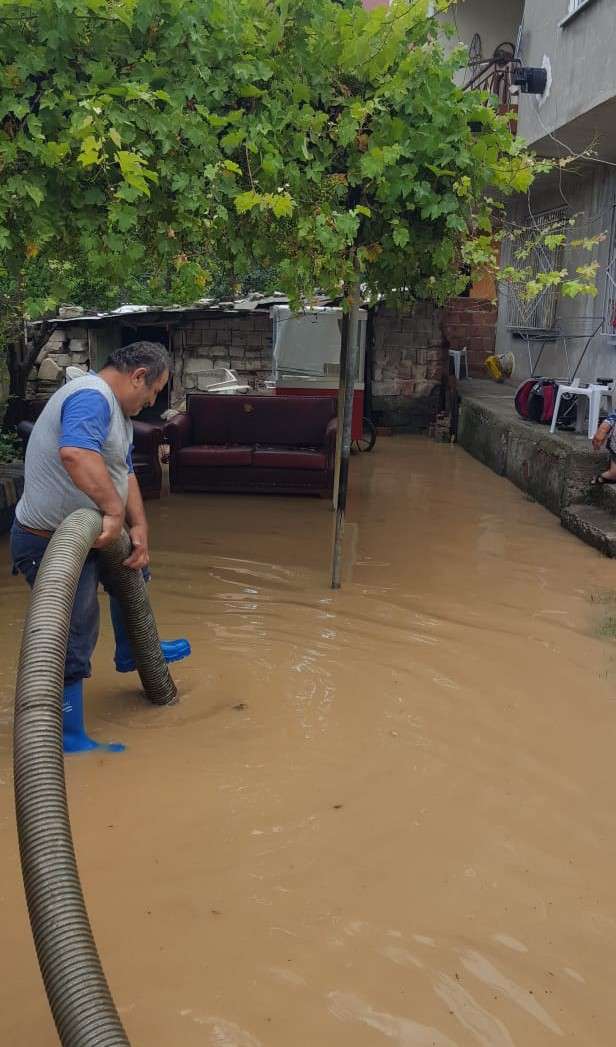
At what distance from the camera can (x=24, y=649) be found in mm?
2590

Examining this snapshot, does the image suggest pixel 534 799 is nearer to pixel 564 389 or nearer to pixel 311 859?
pixel 311 859

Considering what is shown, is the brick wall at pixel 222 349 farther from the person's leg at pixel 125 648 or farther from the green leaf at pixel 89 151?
the person's leg at pixel 125 648

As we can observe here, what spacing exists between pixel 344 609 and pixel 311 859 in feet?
10.2

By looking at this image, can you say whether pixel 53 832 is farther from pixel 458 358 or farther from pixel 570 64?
pixel 458 358

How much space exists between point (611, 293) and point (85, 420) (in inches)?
328

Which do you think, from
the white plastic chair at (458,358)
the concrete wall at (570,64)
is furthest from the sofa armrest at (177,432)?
the white plastic chair at (458,358)

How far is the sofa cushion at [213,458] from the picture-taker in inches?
406

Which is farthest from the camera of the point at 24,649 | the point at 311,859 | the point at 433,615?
the point at 433,615

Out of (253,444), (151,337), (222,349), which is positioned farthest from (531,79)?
(151,337)

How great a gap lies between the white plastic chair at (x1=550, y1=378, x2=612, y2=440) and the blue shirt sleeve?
23.4ft

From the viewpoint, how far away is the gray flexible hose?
202 cm

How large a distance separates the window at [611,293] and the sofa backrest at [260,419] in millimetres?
3169

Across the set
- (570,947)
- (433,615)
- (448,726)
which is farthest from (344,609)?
(570,947)

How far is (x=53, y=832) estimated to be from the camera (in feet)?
7.29
